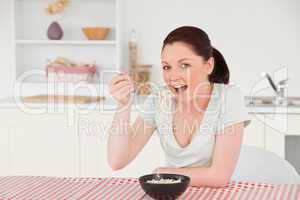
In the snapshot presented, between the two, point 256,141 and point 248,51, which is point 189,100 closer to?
point 256,141

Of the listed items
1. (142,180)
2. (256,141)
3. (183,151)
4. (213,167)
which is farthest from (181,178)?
(256,141)

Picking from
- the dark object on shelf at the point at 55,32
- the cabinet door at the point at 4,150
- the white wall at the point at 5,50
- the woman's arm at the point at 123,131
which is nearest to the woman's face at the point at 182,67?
the woman's arm at the point at 123,131

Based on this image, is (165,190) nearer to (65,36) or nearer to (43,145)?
(43,145)

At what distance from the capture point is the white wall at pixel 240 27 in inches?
136

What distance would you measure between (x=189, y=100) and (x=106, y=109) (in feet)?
4.26

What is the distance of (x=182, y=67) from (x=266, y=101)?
169cm

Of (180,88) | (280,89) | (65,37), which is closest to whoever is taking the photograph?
(180,88)

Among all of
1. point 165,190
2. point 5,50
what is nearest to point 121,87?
point 165,190

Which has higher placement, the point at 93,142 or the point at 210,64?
the point at 210,64

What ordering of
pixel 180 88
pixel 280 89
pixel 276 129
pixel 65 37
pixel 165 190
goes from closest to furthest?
pixel 165 190 → pixel 180 88 → pixel 276 129 → pixel 280 89 → pixel 65 37

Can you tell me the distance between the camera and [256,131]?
304 cm

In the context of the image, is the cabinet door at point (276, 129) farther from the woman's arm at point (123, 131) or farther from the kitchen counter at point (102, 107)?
the woman's arm at point (123, 131)

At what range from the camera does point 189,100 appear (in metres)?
1.86

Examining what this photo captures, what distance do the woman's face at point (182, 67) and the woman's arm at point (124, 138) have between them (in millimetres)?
169
